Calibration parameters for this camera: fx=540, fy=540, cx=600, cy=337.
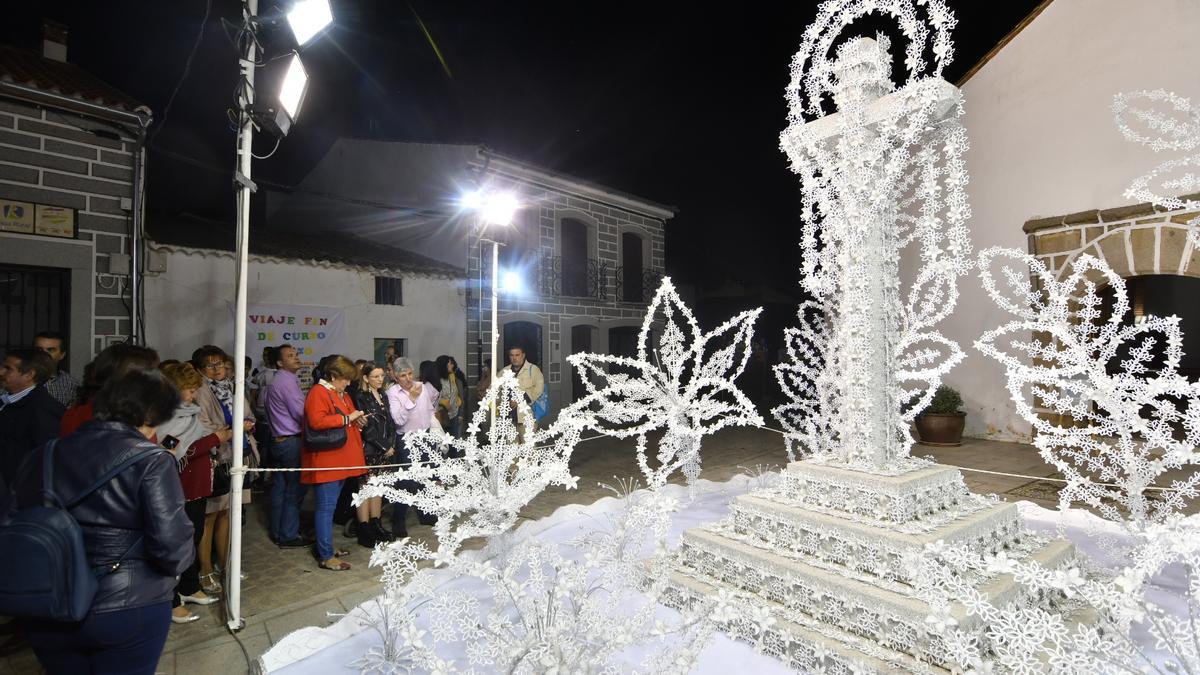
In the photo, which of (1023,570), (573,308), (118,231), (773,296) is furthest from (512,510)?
(773,296)

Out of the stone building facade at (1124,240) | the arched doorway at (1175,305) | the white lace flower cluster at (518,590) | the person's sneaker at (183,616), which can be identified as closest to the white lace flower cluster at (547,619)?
the white lace flower cluster at (518,590)

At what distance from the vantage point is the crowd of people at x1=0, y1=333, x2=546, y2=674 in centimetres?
192

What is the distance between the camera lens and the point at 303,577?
12.7ft

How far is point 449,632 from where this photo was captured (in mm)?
2797

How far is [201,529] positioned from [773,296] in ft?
66.9

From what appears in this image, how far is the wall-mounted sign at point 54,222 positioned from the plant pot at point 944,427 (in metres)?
11.4

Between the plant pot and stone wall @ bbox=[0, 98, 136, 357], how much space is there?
35.6 ft

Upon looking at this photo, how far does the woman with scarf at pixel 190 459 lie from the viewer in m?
3.06

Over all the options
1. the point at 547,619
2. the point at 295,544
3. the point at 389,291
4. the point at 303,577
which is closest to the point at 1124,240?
the point at 547,619


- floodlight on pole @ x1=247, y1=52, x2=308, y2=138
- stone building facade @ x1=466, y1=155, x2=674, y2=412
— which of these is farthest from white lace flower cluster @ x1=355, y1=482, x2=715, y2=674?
stone building facade @ x1=466, y1=155, x2=674, y2=412

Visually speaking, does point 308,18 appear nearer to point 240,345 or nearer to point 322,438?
point 240,345

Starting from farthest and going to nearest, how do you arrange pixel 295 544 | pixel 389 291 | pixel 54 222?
1. pixel 389 291
2. pixel 54 222
3. pixel 295 544

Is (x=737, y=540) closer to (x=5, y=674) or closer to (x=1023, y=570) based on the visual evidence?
(x=1023, y=570)

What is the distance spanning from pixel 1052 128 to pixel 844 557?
28.3 feet
